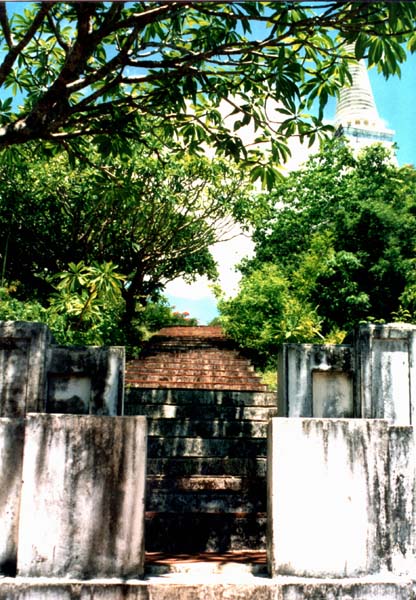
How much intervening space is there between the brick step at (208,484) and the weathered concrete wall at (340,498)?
69.6 inches

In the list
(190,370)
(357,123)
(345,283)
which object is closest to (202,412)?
(190,370)

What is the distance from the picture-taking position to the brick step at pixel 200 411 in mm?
7383

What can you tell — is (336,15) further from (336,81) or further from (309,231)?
(309,231)

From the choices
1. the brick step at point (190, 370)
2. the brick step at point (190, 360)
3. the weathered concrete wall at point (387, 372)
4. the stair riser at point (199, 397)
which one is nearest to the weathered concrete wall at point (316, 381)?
the weathered concrete wall at point (387, 372)

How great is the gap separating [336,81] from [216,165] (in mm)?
8577

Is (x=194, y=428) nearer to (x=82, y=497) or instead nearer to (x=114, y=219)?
(x=82, y=497)

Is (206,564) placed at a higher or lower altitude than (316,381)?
lower

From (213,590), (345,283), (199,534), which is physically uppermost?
(345,283)

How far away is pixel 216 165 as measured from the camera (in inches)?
542

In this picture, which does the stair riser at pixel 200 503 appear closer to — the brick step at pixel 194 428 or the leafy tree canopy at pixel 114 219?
the brick step at pixel 194 428

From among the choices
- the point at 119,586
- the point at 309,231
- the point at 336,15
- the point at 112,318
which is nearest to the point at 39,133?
the point at 336,15

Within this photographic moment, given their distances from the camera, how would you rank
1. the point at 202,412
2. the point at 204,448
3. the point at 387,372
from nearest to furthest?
1. the point at 387,372
2. the point at 204,448
3. the point at 202,412

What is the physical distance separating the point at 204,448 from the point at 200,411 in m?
0.85

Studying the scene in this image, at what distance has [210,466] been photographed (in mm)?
6379
